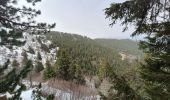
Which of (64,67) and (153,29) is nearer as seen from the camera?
(153,29)

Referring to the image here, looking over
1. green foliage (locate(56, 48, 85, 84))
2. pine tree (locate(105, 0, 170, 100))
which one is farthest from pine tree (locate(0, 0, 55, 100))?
green foliage (locate(56, 48, 85, 84))

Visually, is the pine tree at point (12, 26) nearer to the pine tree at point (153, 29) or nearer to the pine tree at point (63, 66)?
the pine tree at point (153, 29)

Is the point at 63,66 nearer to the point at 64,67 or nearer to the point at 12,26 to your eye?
the point at 64,67

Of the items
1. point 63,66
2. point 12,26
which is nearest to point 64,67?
point 63,66

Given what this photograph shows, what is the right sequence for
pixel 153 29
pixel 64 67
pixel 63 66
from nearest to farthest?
pixel 153 29, pixel 63 66, pixel 64 67

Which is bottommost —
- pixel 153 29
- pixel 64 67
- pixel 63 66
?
pixel 64 67

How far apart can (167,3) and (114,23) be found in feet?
3.65

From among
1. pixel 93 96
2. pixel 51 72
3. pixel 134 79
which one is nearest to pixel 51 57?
pixel 51 72

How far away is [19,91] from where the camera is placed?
7922 mm

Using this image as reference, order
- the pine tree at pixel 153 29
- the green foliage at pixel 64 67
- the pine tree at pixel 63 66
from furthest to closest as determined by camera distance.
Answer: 1. the pine tree at pixel 63 66
2. the green foliage at pixel 64 67
3. the pine tree at pixel 153 29

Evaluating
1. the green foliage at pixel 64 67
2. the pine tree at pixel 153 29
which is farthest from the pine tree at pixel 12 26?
the green foliage at pixel 64 67

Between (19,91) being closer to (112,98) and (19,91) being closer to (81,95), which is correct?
(112,98)

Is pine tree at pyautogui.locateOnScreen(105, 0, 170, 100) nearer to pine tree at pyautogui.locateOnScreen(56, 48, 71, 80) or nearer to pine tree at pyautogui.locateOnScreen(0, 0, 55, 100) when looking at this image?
pine tree at pyautogui.locateOnScreen(0, 0, 55, 100)

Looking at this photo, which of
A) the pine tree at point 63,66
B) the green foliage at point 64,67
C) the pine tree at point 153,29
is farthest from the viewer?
the pine tree at point 63,66
